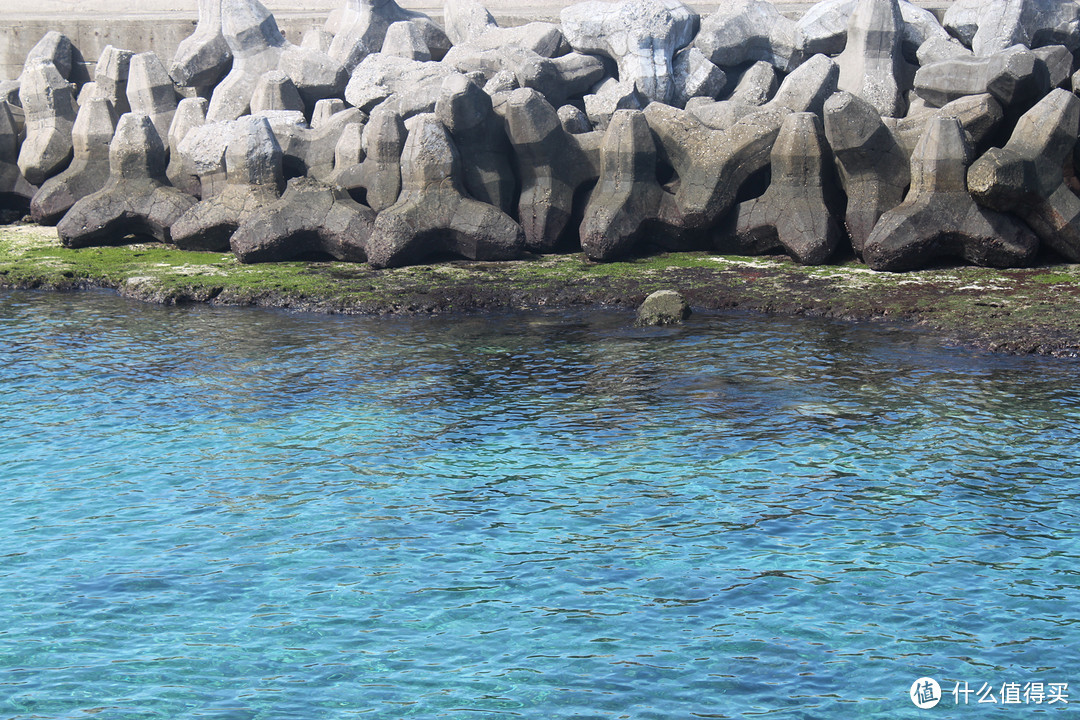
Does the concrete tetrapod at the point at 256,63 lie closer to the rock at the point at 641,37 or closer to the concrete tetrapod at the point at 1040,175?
the rock at the point at 641,37

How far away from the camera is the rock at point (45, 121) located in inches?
998

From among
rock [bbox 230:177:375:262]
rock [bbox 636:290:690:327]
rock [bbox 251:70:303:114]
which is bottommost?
rock [bbox 636:290:690:327]

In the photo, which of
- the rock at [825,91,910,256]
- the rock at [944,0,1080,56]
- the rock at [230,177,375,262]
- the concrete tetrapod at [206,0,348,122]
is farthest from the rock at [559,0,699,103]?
the rock at [230,177,375,262]

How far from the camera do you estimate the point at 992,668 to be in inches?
316

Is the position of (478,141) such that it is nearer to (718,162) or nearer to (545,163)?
(545,163)

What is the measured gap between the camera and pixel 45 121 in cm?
2620

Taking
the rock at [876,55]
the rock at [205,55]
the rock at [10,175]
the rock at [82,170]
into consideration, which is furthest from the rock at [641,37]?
the rock at [10,175]

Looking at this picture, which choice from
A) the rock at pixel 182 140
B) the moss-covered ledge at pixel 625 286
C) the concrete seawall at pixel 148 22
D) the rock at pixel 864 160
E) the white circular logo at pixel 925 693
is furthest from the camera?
the concrete seawall at pixel 148 22

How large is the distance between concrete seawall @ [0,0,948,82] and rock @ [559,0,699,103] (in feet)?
15.4

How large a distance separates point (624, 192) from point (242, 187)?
23.0 ft

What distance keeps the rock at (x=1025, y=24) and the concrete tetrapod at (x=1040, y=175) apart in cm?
429

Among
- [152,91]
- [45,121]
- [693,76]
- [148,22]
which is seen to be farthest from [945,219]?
[148,22]

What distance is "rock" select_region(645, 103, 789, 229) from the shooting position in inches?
776

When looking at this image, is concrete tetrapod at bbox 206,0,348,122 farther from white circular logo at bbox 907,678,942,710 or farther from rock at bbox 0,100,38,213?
white circular logo at bbox 907,678,942,710
